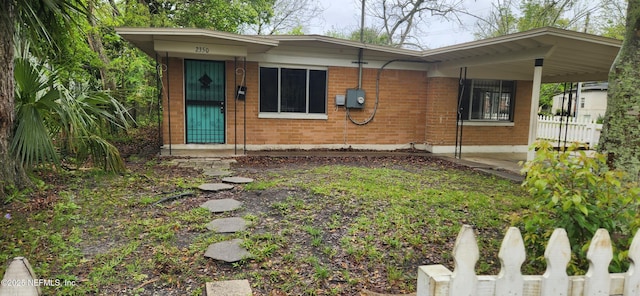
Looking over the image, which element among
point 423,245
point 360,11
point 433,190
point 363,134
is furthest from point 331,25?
point 423,245

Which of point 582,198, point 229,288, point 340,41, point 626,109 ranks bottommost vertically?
point 229,288

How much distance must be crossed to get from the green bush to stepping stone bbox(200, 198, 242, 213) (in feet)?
10.6

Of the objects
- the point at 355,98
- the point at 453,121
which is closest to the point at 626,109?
the point at 355,98

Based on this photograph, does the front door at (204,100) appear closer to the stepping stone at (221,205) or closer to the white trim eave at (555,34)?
the stepping stone at (221,205)

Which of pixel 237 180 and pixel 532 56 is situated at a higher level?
pixel 532 56

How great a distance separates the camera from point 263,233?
Result: 3.75 m

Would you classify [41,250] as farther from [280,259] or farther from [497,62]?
[497,62]

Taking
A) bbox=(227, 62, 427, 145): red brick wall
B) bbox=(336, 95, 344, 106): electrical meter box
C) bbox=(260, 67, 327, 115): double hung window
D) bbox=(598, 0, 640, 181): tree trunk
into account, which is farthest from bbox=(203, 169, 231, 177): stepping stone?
bbox=(598, 0, 640, 181): tree trunk

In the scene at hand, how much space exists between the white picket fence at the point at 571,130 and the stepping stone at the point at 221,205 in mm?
12123

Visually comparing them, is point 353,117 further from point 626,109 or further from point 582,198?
point 582,198

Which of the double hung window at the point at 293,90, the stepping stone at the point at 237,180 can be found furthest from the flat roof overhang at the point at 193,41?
the stepping stone at the point at 237,180

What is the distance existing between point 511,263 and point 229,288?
5.93 ft

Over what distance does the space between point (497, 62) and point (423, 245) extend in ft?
20.5

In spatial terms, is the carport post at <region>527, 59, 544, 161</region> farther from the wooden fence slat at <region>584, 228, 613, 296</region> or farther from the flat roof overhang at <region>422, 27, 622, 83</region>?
the wooden fence slat at <region>584, 228, 613, 296</region>
